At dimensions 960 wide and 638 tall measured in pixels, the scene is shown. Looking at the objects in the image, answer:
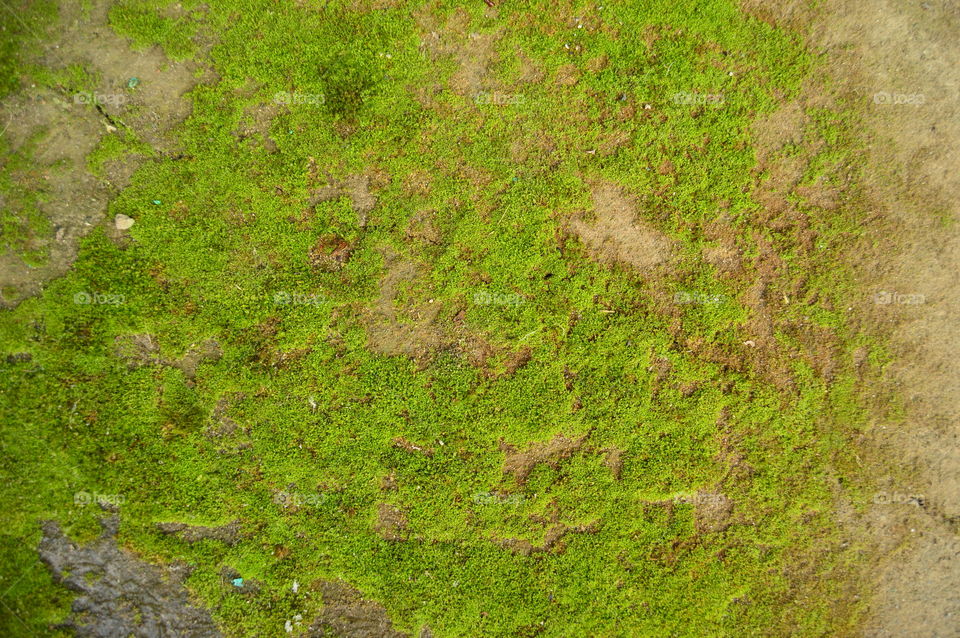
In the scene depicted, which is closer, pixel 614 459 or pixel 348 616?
pixel 348 616

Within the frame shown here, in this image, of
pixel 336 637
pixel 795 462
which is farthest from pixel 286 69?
pixel 795 462

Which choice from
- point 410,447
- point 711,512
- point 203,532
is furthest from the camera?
point 711,512

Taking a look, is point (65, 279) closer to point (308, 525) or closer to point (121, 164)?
point (121, 164)

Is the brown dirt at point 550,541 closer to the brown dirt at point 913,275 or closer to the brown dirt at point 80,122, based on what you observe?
the brown dirt at point 913,275

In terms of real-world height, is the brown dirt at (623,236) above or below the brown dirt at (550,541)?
above

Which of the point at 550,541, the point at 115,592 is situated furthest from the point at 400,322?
the point at 115,592

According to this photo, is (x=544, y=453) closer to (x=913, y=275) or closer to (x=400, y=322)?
(x=400, y=322)

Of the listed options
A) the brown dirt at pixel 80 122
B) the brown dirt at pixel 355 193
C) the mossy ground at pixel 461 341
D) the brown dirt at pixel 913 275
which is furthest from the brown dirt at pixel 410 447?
the brown dirt at pixel 913 275

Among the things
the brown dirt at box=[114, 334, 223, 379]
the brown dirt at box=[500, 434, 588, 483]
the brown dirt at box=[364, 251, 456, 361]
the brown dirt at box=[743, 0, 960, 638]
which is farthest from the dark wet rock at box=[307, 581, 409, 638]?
the brown dirt at box=[743, 0, 960, 638]
